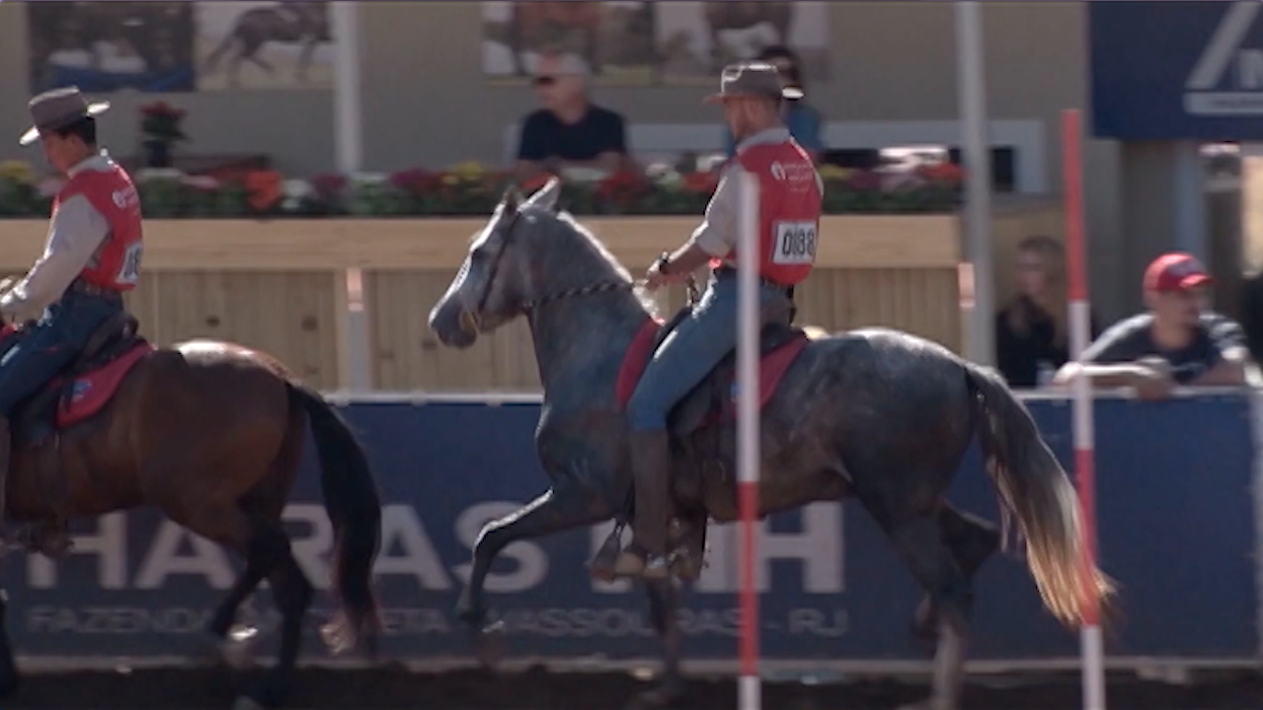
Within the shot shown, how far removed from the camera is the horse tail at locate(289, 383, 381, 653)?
9.22m

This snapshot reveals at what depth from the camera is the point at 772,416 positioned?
8703 mm

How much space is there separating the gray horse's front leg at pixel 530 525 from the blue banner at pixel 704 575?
684mm

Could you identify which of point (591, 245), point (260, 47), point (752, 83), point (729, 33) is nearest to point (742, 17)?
point (729, 33)

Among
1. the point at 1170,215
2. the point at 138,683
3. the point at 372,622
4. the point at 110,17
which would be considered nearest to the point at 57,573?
the point at 138,683

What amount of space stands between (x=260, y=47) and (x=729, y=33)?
9.42 ft

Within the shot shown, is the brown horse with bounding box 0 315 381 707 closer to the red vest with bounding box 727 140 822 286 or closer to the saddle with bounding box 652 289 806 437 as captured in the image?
the saddle with bounding box 652 289 806 437

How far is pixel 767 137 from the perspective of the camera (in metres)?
8.65

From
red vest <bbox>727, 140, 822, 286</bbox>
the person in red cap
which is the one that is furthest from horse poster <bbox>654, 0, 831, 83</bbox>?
red vest <bbox>727, 140, 822, 286</bbox>

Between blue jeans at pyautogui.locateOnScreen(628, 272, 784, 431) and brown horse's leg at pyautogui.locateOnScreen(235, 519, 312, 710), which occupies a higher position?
blue jeans at pyautogui.locateOnScreen(628, 272, 784, 431)

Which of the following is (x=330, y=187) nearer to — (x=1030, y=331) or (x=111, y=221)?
(x=111, y=221)

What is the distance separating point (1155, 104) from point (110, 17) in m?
6.31

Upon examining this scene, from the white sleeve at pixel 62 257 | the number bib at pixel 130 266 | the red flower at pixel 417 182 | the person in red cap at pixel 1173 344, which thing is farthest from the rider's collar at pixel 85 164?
the person in red cap at pixel 1173 344

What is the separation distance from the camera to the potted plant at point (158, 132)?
13.6 metres

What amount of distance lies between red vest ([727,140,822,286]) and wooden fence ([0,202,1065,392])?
2950 mm
